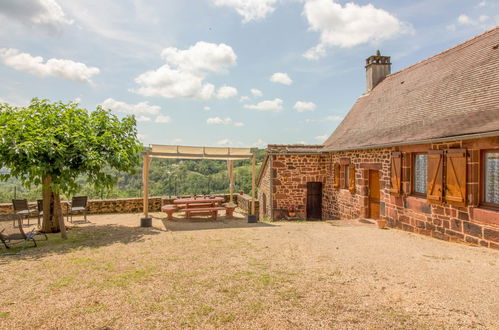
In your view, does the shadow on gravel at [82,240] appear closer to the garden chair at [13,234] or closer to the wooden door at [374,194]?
the garden chair at [13,234]

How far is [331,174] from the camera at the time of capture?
41.0ft

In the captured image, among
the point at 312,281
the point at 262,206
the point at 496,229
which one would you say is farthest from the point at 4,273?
the point at 262,206

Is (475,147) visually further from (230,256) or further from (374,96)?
(374,96)

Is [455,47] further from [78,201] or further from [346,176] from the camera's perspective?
[78,201]

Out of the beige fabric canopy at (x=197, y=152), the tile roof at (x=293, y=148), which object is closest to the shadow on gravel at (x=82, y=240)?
the beige fabric canopy at (x=197, y=152)

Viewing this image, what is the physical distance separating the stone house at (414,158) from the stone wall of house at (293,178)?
0.14 ft

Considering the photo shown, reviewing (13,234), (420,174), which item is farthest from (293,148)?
(13,234)

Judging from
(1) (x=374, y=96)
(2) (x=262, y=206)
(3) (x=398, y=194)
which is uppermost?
(1) (x=374, y=96)

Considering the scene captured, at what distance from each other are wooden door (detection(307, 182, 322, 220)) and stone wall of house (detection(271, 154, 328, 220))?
48cm

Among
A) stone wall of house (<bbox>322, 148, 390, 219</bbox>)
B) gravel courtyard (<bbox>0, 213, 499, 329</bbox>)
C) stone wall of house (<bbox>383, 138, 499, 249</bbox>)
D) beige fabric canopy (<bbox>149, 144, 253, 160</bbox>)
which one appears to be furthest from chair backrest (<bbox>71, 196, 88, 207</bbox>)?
stone wall of house (<bbox>383, 138, 499, 249</bbox>)

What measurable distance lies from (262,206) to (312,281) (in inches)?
402

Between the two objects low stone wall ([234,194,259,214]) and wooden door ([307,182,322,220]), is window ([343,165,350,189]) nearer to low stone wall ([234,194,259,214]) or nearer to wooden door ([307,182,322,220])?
wooden door ([307,182,322,220])

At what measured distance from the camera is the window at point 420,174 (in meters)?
7.70

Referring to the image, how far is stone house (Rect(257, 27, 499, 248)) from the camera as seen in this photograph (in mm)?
6090
